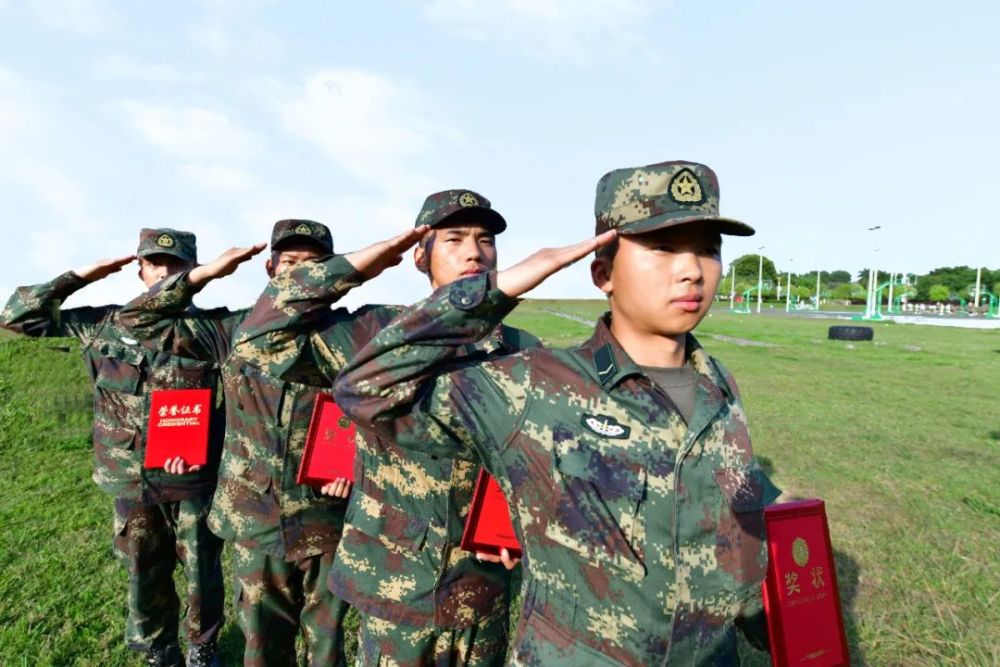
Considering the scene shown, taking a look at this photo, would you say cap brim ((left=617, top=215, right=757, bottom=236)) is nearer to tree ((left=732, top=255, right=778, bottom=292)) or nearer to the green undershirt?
the green undershirt

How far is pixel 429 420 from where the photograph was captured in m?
1.61

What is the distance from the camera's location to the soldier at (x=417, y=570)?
2.23 metres

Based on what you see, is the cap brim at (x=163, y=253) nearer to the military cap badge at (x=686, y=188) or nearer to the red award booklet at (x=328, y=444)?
the red award booklet at (x=328, y=444)

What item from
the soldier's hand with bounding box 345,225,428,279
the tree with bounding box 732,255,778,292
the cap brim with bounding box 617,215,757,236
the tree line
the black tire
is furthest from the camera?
the tree with bounding box 732,255,778,292

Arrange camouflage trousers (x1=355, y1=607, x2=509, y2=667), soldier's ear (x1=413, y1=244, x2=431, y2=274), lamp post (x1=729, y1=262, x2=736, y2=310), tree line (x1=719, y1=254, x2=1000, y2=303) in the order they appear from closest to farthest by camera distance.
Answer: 1. camouflage trousers (x1=355, y1=607, x2=509, y2=667)
2. soldier's ear (x1=413, y1=244, x2=431, y2=274)
3. lamp post (x1=729, y1=262, x2=736, y2=310)
4. tree line (x1=719, y1=254, x2=1000, y2=303)

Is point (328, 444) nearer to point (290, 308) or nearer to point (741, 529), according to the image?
point (290, 308)

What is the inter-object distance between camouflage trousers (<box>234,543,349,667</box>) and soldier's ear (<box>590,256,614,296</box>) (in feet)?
7.01

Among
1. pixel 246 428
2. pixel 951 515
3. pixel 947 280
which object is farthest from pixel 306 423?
pixel 947 280

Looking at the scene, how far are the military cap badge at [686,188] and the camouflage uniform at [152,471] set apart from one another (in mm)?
3007

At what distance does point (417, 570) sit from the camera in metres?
2.27

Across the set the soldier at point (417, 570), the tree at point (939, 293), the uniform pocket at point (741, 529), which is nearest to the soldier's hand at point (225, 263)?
the soldier at point (417, 570)

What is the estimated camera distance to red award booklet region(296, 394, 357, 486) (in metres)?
2.71

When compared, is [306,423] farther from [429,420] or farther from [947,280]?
[947,280]

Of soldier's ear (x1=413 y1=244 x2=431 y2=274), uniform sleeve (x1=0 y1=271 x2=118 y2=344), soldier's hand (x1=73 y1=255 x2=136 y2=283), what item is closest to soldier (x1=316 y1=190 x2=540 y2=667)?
soldier's ear (x1=413 y1=244 x2=431 y2=274)
